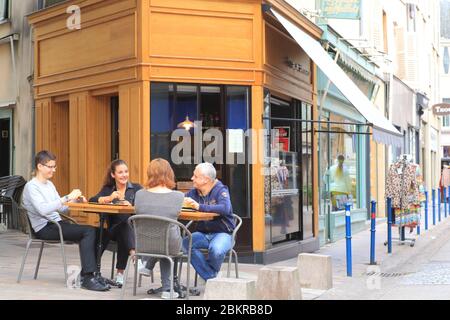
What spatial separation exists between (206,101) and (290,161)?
7.84 ft

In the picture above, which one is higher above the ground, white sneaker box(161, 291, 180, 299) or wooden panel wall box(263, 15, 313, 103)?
wooden panel wall box(263, 15, 313, 103)

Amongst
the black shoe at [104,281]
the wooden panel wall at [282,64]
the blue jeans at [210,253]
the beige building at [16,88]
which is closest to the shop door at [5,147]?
the beige building at [16,88]

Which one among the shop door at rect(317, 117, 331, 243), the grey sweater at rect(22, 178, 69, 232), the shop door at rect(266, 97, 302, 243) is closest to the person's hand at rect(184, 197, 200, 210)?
the grey sweater at rect(22, 178, 69, 232)

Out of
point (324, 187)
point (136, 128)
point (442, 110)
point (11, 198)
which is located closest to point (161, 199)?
point (136, 128)

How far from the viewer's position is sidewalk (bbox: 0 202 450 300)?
7.95 meters

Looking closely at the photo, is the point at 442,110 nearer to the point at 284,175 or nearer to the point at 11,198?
the point at 284,175

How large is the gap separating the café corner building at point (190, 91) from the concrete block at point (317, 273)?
99.3 inches

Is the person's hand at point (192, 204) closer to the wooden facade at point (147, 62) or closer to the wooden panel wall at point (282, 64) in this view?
the wooden facade at point (147, 62)

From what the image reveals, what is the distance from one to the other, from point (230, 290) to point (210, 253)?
1263 millimetres

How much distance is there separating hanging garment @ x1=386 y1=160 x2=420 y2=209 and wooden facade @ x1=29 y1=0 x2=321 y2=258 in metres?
2.98

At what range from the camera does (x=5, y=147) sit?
1638 cm

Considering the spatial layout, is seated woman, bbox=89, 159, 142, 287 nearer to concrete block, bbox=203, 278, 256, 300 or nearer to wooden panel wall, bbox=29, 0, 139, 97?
concrete block, bbox=203, 278, 256, 300

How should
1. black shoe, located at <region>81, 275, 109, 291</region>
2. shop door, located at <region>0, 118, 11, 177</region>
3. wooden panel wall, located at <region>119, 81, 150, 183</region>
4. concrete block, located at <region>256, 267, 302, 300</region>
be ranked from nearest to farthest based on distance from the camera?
concrete block, located at <region>256, 267, 302, 300</region> → black shoe, located at <region>81, 275, 109, 291</region> → wooden panel wall, located at <region>119, 81, 150, 183</region> → shop door, located at <region>0, 118, 11, 177</region>
